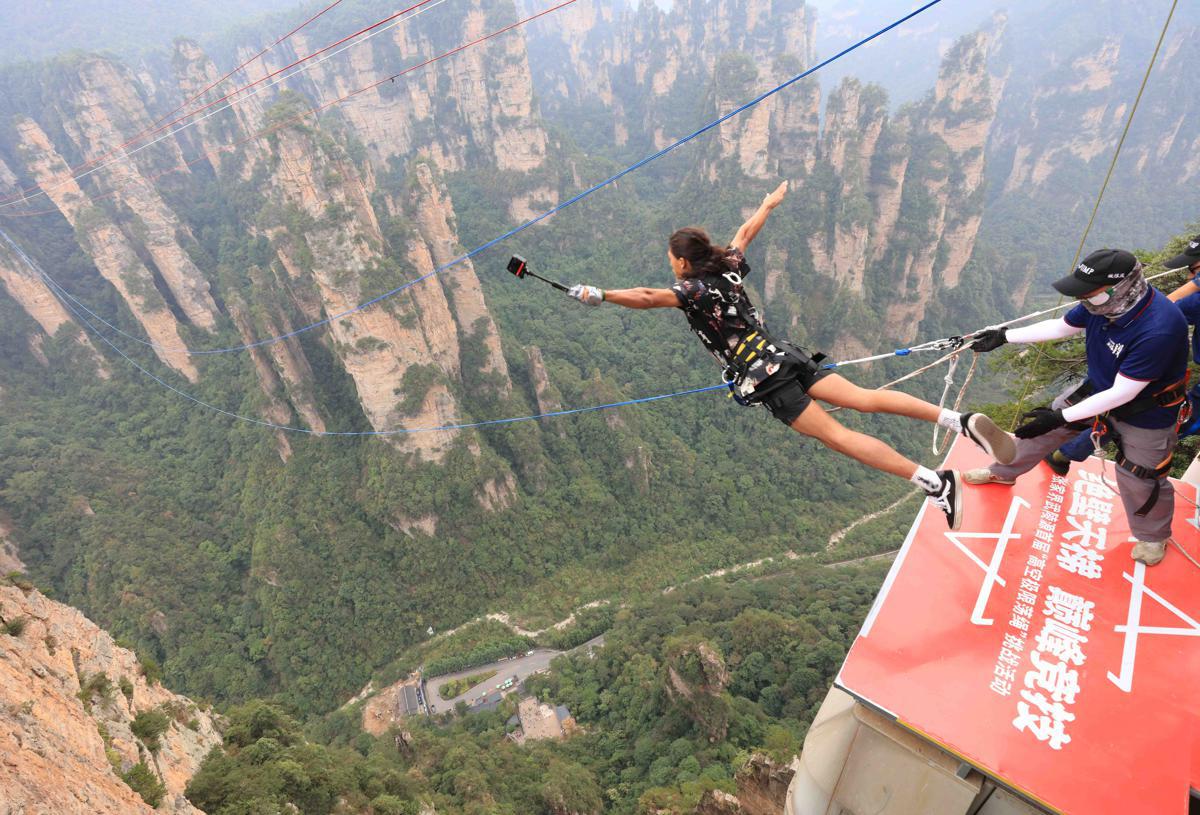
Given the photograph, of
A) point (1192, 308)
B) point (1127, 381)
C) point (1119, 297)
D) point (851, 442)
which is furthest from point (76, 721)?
point (1192, 308)

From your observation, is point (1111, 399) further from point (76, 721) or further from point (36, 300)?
point (36, 300)

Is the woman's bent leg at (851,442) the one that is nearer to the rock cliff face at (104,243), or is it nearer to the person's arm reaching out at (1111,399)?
the person's arm reaching out at (1111,399)

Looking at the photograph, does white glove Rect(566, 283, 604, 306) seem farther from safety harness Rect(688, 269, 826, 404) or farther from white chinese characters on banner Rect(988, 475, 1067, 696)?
white chinese characters on banner Rect(988, 475, 1067, 696)

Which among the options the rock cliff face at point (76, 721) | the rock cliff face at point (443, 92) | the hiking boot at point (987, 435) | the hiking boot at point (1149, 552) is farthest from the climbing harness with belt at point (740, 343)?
the rock cliff face at point (443, 92)

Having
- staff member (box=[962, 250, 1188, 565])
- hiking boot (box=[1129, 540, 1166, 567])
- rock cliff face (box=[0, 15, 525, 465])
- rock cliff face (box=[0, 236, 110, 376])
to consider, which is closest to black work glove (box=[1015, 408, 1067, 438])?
staff member (box=[962, 250, 1188, 565])

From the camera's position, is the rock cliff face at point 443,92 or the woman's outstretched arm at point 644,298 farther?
the rock cliff face at point 443,92
